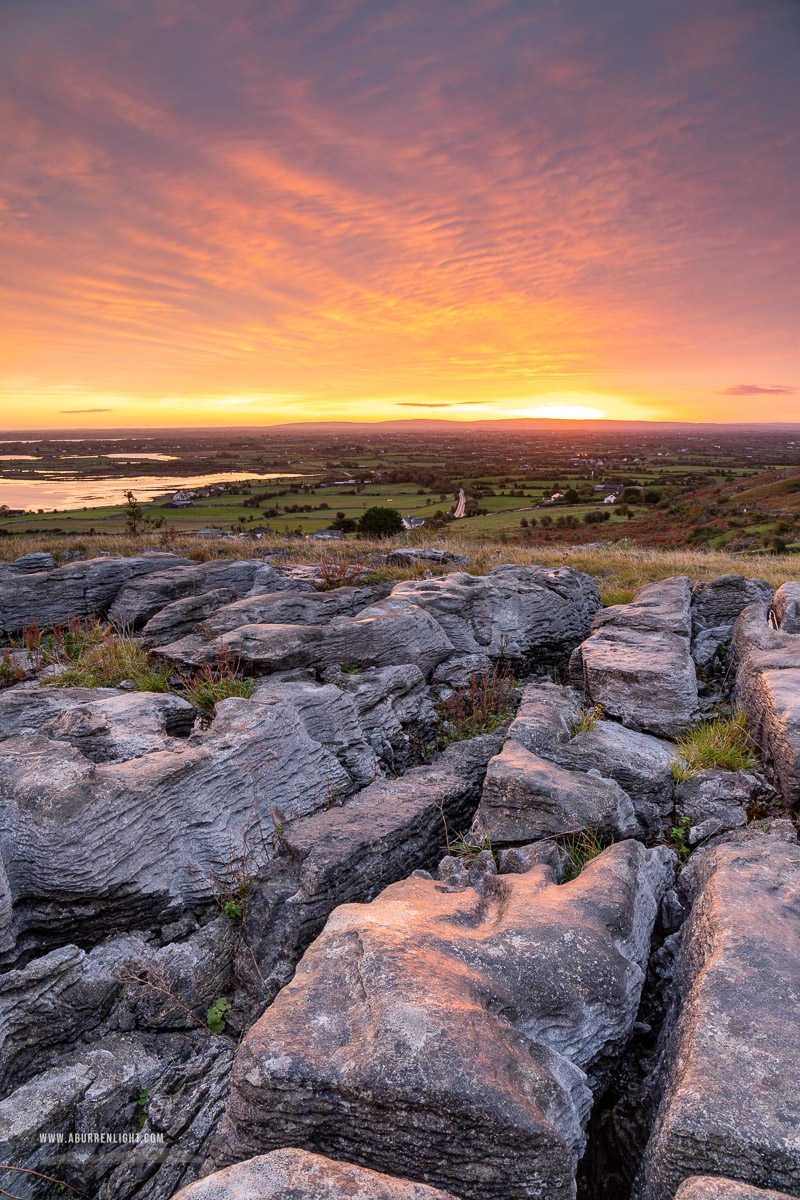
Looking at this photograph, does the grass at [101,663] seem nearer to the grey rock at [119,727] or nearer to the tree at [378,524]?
the grey rock at [119,727]

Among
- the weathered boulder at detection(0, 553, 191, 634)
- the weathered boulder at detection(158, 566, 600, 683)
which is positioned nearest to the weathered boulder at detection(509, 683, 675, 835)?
the weathered boulder at detection(158, 566, 600, 683)

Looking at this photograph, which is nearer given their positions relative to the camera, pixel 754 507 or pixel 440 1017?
pixel 440 1017

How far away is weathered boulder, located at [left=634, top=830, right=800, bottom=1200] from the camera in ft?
9.87

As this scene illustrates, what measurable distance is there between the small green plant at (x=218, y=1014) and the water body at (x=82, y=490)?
77724 millimetres

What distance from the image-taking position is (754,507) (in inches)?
2660

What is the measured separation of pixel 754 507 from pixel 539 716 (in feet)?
236

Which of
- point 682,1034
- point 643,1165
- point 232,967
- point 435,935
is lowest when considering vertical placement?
point 232,967

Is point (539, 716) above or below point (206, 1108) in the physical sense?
above

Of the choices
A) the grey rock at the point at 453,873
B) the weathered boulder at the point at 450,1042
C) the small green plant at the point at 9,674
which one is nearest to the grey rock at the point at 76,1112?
the weathered boulder at the point at 450,1042

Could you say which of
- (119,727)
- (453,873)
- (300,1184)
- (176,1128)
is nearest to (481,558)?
(119,727)

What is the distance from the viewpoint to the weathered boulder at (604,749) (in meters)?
7.69

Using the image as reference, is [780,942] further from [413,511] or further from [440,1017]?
[413,511]

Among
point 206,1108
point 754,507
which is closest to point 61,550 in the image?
point 206,1108

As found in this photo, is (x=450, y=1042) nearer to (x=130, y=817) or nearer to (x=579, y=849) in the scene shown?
(x=579, y=849)
